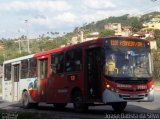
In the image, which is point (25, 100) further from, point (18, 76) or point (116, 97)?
point (116, 97)

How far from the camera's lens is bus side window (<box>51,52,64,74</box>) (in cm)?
2056

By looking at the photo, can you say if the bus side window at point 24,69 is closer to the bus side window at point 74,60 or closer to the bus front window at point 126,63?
the bus side window at point 74,60

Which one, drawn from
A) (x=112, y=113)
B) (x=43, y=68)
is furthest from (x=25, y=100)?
(x=112, y=113)

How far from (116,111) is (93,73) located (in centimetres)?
218

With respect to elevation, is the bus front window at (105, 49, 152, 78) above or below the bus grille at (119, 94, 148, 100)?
above

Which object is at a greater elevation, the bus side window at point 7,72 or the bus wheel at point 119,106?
the bus side window at point 7,72

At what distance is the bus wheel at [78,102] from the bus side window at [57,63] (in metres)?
1.71

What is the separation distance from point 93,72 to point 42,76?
5.37 m

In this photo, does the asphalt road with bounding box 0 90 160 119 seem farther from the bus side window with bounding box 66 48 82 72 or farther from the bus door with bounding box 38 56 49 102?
the bus side window with bounding box 66 48 82 72

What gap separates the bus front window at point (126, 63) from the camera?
17062mm

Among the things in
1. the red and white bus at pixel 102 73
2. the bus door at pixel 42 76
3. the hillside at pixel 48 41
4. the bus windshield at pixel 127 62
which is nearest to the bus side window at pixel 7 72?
the bus door at pixel 42 76

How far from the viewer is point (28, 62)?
24516mm

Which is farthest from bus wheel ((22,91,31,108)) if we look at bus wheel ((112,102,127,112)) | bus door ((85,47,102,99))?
bus door ((85,47,102,99))

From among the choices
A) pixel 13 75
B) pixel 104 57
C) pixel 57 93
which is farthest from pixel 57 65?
pixel 13 75
